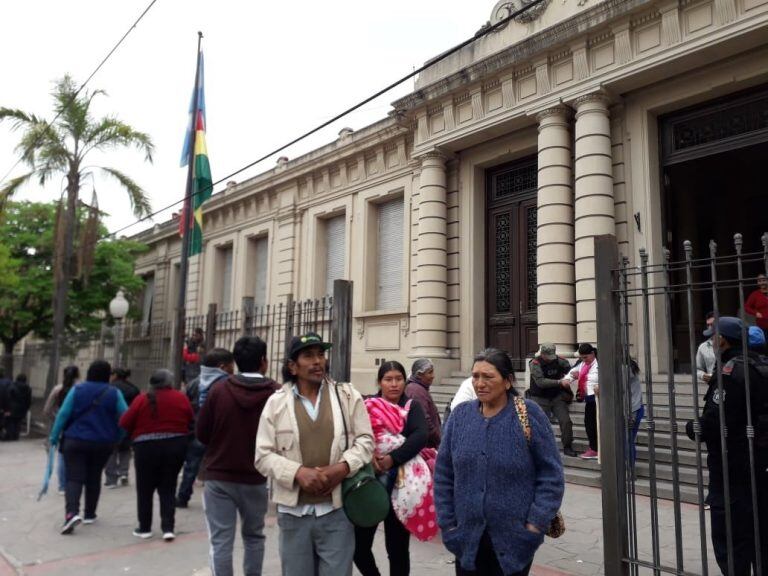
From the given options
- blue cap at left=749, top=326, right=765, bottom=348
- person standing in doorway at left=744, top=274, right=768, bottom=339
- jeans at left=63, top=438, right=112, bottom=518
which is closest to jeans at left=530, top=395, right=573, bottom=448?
person standing in doorway at left=744, top=274, right=768, bottom=339

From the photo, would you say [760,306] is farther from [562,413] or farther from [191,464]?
[191,464]

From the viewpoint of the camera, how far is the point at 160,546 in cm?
600

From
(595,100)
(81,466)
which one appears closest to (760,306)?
(595,100)

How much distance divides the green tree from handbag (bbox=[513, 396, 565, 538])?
63.9ft

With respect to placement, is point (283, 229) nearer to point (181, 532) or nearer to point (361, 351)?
point (361, 351)

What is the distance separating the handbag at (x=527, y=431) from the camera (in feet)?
10.6

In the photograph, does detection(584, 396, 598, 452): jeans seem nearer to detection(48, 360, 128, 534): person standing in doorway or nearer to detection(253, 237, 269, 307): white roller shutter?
detection(48, 360, 128, 534): person standing in doorway

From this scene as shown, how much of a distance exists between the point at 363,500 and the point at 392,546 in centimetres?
93

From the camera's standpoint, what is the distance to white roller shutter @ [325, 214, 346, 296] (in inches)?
669

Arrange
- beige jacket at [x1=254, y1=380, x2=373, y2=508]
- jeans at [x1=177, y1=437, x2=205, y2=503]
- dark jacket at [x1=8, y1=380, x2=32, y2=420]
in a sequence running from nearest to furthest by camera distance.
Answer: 1. beige jacket at [x1=254, y1=380, x2=373, y2=508]
2. jeans at [x1=177, y1=437, x2=205, y2=503]
3. dark jacket at [x1=8, y1=380, x2=32, y2=420]

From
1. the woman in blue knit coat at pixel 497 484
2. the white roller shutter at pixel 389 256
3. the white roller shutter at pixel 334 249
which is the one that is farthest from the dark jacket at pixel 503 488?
the white roller shutter at pixel 334 249

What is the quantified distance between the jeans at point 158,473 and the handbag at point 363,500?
10.9 ft

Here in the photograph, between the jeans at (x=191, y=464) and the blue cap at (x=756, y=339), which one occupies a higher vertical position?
the blue cap at (x=756, y=339)

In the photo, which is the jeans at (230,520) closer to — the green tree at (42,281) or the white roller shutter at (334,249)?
the white roller shutter at (334,249)
